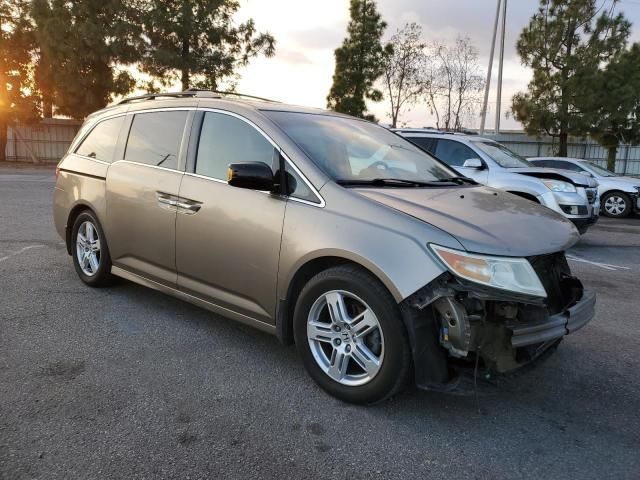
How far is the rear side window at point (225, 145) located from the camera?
146 inches

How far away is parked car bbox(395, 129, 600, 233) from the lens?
8.17 meters

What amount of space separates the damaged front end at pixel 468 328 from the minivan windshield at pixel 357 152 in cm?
101

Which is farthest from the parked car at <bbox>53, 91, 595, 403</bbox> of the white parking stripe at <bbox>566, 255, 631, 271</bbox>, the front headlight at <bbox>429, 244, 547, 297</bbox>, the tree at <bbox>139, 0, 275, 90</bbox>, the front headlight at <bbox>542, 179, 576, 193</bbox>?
the tree at <bbox>139, 0, 275, 90</bbox>

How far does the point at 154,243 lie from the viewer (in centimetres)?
424

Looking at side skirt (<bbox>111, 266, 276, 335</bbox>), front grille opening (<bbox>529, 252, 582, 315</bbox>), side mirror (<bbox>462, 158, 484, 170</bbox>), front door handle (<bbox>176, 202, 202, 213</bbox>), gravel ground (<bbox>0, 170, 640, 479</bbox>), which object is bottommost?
gravel ground (<bbox>0, 170, 640, 479</bbox>)

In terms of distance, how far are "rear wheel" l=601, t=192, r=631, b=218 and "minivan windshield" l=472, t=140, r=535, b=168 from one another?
5.26 meters

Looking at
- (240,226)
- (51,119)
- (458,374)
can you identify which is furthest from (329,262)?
(51,119)

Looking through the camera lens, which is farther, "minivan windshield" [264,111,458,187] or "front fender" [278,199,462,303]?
"minivan windshield" [264,111,458,187]

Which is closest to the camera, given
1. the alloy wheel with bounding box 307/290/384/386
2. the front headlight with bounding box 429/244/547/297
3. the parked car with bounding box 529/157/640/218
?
the front headlight with bounding box 429/244/547/297

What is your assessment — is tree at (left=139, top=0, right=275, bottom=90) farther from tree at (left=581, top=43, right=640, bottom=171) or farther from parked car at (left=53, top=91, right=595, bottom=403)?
parked car at (left=53, top=91, right=595, bottom=403)

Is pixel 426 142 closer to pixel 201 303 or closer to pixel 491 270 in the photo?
pixel 201 303

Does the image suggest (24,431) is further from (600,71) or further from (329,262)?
(600,71)

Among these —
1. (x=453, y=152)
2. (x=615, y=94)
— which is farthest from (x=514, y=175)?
(x=615, y=94)

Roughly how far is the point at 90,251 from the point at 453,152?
6.51m
